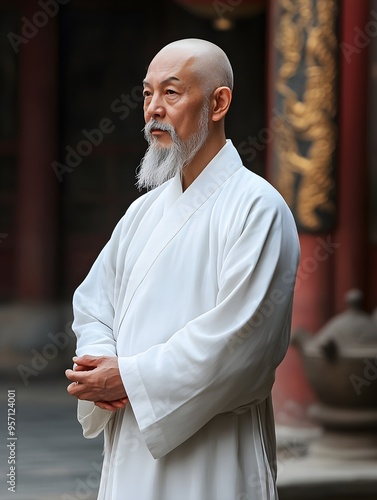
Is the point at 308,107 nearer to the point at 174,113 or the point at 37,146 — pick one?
the point at 174,113

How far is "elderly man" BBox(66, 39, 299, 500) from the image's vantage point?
2.09m

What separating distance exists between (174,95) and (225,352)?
1.77 ft

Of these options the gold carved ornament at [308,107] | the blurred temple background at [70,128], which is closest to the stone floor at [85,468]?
the gold carved ornament at [308,107]

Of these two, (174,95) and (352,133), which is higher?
(174,95)

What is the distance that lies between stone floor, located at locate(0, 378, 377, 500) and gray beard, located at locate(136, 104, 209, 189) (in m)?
2.50

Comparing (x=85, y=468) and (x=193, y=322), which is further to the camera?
(x=85, y=468)

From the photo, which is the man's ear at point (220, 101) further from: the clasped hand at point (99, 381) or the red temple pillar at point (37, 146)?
the red temple pillar at point (37, 146)

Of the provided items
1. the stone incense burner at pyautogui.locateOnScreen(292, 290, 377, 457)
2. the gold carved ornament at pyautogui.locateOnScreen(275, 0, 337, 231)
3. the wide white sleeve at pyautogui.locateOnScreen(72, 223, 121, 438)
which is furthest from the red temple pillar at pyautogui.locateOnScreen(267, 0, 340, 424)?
the wide white sleeve at pyautogui.locateOnScreen(72, 223, 121, 438)

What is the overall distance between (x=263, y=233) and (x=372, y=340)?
298 centimetres

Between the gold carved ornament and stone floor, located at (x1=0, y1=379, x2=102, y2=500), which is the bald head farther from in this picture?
stone floor, located at (x1=0, y1=379, x2=102, y2=500)

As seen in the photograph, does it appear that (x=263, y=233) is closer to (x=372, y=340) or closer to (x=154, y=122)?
(x=154, y=122)

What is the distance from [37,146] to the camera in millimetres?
7301

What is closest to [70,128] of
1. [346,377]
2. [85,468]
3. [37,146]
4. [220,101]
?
[37,146]

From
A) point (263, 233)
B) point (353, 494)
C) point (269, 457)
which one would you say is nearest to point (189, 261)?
point (263, 233)
